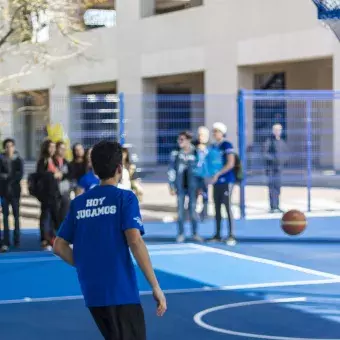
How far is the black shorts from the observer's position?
5.30 meters

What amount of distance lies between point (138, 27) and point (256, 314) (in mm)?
26867

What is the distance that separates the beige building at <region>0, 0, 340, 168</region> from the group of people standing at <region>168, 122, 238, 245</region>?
7.27 m

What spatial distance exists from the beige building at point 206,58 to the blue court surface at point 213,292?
28.4 ft

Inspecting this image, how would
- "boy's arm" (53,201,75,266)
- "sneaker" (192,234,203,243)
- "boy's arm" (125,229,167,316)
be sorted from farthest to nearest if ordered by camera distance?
"sneaker" (192,234,203,243) → "boy's arm" (53,201,75,266) → "boy's arm" (125,229,167,316)

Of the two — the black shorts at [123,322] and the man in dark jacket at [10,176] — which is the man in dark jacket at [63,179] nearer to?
the man in dark jacket at [10,176]

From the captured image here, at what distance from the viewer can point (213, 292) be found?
1044 centimetres

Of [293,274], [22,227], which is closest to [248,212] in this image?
[22,227]

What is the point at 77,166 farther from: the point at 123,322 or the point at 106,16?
the point at 106,16

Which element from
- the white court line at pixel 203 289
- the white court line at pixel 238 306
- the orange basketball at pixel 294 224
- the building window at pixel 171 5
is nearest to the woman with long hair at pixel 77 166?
the orange basketball at pixel 294 224

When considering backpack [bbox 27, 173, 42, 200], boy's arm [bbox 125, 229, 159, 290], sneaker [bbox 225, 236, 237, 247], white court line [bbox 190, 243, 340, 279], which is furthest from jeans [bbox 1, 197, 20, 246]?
boy's arm [bbox 125, 229, 159, 290]

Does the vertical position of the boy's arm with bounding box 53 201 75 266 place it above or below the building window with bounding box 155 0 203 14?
below

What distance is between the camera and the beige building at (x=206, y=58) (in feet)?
91.6

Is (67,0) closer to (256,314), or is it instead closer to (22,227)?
(22,227)

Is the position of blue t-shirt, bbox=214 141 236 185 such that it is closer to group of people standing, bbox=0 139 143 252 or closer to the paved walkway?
group of people standing, bbox=0 139 143 252
